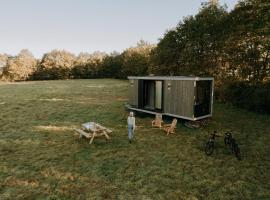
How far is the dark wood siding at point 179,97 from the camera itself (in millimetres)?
14438

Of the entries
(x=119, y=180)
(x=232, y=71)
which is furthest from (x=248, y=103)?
(x=119, y=180)

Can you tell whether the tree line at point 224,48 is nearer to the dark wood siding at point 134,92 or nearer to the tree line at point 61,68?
the dark wood siding at point 134,92

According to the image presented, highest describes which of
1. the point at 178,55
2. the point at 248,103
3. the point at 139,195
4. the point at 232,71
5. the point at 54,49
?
the point at 54,49

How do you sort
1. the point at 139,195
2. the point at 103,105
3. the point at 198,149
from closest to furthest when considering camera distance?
the point at 139,195
the point at 198,149
the point at 103,105

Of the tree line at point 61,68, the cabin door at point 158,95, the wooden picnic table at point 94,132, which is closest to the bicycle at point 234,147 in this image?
the wooden picnic table at point 94,132

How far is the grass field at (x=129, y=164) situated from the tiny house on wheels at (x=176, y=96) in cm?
115

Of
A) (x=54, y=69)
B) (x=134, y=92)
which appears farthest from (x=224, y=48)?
(x=54, y=69)

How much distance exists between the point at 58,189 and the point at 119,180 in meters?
2.01

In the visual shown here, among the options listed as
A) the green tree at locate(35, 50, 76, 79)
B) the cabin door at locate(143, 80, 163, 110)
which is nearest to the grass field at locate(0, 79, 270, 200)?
the cabin door at locate(143, 80, 163, 110)

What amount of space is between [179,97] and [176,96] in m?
0.26

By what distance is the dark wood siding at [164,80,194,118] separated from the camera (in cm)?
1444

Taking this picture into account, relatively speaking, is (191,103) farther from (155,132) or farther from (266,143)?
(266,143)

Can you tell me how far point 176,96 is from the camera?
15.4 meters

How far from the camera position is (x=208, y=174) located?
8.43 m
